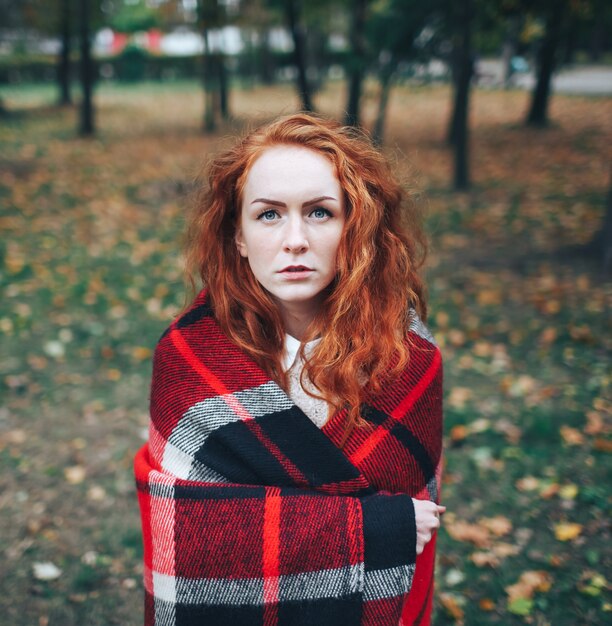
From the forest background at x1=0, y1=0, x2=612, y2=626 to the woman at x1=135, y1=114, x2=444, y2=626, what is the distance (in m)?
0.59

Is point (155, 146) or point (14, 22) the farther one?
point (14, 22)

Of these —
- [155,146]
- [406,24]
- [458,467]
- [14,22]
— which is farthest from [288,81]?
[458,467]

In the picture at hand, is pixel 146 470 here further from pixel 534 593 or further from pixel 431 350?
pixel 534 593

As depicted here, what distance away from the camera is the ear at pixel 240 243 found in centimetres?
178

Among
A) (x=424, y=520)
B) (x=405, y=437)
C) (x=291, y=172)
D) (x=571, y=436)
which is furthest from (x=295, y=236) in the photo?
(x=571, y=436)

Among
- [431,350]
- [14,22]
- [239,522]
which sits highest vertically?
[14,22]

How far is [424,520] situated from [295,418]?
45cm

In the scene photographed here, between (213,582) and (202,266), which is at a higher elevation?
(202,266)

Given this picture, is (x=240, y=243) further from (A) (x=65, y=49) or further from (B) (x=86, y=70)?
(A) (x=65, y=49)

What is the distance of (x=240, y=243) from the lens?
180cm

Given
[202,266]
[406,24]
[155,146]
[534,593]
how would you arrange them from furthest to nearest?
[155,146]
[406,24]
[534,593]
[202,266]

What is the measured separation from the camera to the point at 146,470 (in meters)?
1.74

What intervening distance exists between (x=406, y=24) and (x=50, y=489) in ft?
31.2

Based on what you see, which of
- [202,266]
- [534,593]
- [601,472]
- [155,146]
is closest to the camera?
[202,266]
